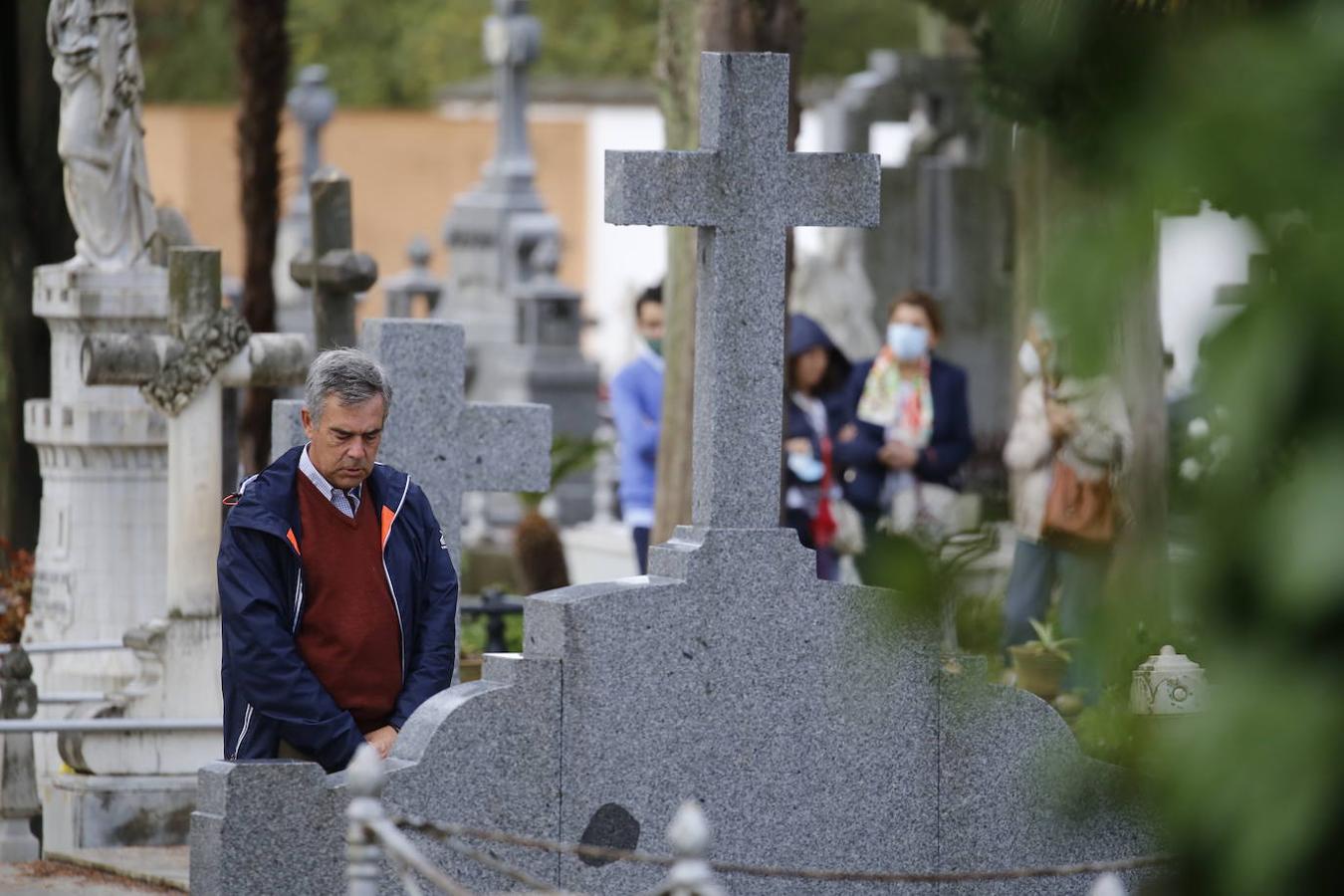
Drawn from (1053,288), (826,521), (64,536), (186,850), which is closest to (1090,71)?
(1053,288)

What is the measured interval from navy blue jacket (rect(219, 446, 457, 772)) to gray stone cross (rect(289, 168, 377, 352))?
12.5 ft

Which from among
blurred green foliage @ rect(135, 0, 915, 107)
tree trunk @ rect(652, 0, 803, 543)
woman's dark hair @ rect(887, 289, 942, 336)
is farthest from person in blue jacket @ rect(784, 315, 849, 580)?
blurred green foliage @ rect(135, 0, 915, 107)

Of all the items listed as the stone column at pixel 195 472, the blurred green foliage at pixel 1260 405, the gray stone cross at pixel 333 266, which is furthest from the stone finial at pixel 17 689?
the blurred green foliage at pixel 1260 405

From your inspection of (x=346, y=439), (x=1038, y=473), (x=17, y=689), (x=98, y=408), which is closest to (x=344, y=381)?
(x=346, y=439)

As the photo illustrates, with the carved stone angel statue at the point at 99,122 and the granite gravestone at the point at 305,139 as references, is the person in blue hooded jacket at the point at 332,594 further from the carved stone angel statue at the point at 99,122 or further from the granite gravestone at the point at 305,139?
the granite gravestone at the point at 305,139

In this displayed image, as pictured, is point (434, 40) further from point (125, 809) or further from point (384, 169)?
point (125, 809)

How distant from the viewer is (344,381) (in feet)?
18.4

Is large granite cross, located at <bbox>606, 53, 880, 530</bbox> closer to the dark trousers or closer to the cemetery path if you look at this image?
the cemetery path

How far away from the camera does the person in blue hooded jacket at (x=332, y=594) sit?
559 centimetres

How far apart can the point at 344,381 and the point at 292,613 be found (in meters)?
0.55

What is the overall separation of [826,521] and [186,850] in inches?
156

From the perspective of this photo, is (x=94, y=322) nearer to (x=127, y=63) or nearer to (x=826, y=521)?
(x=127, y=63)

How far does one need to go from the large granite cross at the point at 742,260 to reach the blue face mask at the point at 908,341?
16.4 ft

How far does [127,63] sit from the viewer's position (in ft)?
31.9
